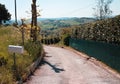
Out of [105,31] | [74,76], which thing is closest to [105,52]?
[105,31]

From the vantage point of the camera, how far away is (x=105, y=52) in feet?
79.1

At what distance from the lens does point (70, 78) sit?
18.0 m

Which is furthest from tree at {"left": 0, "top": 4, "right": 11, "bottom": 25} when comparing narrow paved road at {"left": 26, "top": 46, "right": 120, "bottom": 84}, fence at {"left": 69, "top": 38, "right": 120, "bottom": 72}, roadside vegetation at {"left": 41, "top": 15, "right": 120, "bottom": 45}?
narrow paved road at {"left": 26, "top": 46, "right": 120, "bottom": 84}

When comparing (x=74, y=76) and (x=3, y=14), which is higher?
(x=3, y=14)

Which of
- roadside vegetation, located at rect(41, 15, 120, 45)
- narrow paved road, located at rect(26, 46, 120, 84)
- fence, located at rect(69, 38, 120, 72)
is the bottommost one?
narrow paved road, located at rect(26, 46, 120, 84)

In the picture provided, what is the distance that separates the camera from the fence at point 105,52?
20.8 metres

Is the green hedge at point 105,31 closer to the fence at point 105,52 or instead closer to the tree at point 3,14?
the fence at point 105,52

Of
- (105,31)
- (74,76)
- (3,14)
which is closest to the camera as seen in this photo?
(74,76)

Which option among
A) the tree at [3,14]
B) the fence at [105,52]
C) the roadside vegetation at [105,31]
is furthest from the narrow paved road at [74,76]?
the tree at [3,14]

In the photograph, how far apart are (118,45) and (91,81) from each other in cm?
431

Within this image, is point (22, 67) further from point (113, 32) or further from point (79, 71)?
point (113, 32)

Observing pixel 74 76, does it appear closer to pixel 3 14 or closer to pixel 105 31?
pixel 105 31

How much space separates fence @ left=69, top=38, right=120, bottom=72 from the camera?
68.4 feet

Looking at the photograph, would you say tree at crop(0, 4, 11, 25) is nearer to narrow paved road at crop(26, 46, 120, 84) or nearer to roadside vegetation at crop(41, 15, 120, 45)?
roadside vegetation at crop(41, 15, 120, 45)
